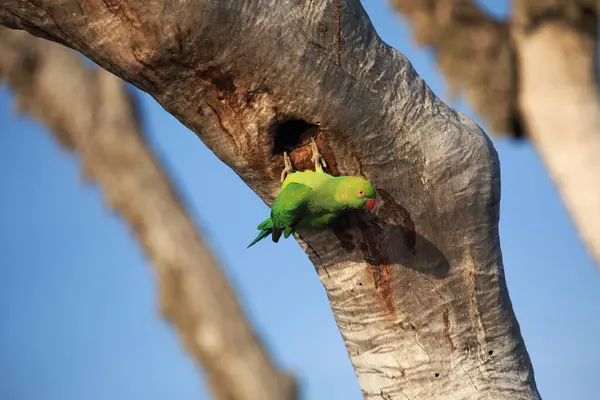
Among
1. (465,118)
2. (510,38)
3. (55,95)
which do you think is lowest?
(465,118)

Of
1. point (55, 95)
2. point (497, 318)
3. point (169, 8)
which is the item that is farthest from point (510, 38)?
point (169, 8)

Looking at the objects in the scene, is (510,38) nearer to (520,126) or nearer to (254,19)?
(520,126)

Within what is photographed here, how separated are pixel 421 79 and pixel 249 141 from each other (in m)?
0.58

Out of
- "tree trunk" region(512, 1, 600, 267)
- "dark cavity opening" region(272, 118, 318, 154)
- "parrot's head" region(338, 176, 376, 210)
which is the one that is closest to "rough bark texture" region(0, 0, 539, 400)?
"dark cavity opening" region(272, 118, 318, 154)

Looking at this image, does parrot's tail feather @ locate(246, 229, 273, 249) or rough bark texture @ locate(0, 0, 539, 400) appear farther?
parrot's tail feather @ locate(246, 229, 273, 249)

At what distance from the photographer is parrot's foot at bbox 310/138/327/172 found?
2.11m

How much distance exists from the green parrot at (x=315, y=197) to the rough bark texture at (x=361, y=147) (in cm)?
5

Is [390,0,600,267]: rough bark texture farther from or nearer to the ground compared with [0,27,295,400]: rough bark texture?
farther from the ground

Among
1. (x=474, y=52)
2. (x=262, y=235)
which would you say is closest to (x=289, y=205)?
(x=262, y=235)

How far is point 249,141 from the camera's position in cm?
209

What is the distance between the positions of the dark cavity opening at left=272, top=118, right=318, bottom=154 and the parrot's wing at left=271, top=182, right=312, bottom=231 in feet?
0.45

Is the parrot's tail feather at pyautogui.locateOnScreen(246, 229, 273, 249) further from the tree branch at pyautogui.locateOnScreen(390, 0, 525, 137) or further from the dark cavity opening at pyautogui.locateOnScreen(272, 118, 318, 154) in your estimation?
the tree branch at pyautogui.locateOnScreen(390, 0, 525, 137)

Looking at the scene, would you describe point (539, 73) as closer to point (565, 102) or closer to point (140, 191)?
point (565, 102)

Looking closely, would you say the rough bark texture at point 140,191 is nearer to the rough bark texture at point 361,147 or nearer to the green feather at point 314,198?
the rough bark texture at point 361,147
